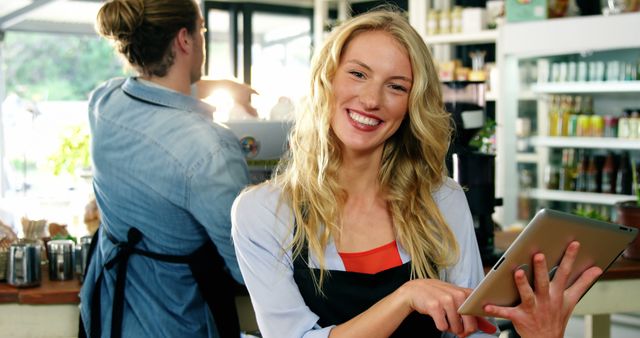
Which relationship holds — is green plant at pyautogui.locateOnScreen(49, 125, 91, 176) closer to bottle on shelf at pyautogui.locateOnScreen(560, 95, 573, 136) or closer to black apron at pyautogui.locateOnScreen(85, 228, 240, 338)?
black apron at pyautogui.locateOnScreen(85, 228, 240, 338)

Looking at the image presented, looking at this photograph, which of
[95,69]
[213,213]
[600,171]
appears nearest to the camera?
[213,213]

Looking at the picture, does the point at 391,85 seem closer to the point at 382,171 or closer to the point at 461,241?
the point at 382,171

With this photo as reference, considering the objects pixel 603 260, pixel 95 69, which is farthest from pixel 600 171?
pixel 95 69

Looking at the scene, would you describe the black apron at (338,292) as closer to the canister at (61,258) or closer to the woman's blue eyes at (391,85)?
the woman's blue eyes at (391,85)

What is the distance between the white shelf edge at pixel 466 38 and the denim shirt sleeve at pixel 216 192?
4678mm

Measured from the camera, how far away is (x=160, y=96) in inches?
91.4

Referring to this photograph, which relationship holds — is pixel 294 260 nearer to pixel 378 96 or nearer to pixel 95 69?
pixel 378 96

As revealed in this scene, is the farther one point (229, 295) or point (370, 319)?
point (229, 295)

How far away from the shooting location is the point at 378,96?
179 cm

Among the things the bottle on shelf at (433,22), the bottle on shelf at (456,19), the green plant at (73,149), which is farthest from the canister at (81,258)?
the bottle on shelf at (433,22)

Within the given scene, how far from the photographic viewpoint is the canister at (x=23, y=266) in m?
2.48

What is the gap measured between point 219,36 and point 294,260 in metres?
6.29

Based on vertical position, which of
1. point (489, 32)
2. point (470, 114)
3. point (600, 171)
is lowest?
point (600, 171)

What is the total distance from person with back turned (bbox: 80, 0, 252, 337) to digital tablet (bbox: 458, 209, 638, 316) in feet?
2.92
